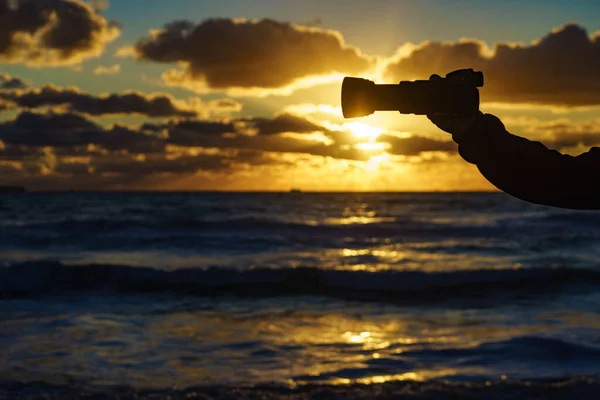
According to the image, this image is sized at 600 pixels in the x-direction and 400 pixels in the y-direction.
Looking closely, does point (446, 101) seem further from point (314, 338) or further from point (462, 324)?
point (462, 324)

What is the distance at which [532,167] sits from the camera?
1675 mm

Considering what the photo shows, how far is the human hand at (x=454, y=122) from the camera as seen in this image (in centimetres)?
169

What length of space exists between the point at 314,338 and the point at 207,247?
647 inches

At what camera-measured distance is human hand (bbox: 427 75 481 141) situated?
169 centimetres

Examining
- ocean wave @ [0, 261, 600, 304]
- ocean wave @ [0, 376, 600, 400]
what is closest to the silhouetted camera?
ocean wave @ [0, 376, 600, 400]

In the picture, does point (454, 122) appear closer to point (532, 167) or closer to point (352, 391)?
point (532, 167)

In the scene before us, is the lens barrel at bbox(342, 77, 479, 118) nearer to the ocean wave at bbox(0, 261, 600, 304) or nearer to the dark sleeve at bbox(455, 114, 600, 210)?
the dark sleeve at bbox(455, 114, 600, 210)

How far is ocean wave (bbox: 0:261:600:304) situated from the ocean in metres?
0.07

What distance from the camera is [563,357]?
8750 mm

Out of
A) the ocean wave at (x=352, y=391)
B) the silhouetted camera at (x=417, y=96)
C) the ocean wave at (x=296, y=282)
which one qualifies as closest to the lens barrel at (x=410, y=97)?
the silhouetted camera at (x=417, y=96)

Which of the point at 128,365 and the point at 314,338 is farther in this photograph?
the point at 314,338

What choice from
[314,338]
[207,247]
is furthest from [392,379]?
[207,247]

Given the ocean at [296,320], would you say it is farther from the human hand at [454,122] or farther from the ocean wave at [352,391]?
the human hand at [454,122]

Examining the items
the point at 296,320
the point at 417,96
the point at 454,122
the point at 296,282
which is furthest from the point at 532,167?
the point at 296,282
